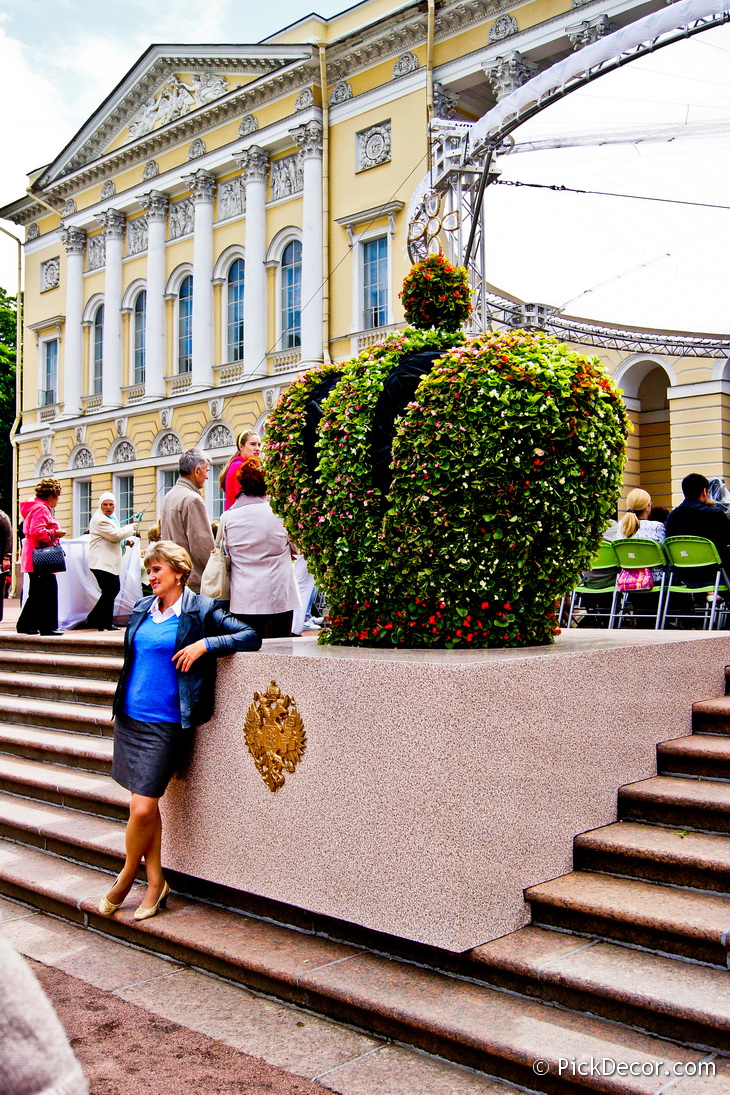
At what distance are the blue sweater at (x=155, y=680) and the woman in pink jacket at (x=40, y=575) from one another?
6204 mm

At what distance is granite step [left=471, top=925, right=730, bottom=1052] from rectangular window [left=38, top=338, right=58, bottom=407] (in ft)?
112

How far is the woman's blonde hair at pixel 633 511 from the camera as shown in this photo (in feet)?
34.6

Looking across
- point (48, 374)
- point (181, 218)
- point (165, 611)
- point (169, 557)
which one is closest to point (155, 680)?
point (165, 611)

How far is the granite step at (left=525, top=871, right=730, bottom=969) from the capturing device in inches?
140

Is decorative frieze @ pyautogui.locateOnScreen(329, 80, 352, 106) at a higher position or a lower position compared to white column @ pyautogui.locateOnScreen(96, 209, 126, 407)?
higher

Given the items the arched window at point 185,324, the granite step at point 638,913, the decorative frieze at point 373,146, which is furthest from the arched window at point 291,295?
the granite step at point 638,913

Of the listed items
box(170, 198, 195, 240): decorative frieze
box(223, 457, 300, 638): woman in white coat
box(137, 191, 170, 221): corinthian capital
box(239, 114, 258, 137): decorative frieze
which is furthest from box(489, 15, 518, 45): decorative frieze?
box(223, 457, 300, 638): woman in white coat

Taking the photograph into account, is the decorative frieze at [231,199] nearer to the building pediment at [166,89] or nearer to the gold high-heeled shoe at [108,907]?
the building pediment at [166,89]

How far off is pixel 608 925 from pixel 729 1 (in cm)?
969

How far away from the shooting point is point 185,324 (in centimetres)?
2994

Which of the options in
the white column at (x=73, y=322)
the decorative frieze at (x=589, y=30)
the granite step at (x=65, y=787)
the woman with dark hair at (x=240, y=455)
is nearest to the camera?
the granite step at (x=65, y=787)

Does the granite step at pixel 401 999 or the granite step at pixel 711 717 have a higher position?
the granite step at pixel 711 717

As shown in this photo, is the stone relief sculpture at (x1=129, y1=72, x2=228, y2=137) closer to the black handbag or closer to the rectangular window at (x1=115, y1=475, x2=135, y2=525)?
the rectangular window at (x1=115, y1=475, x2=135, y2=525)

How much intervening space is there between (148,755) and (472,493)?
2007mm
